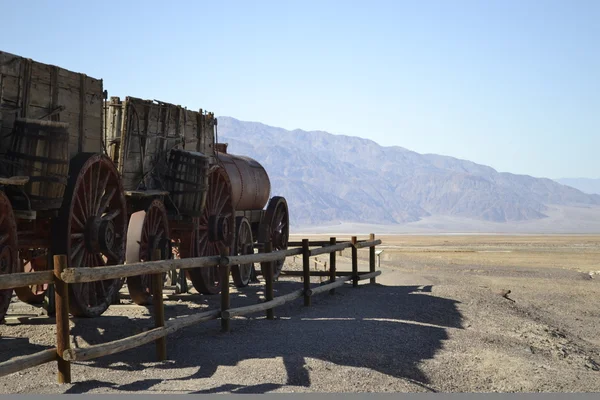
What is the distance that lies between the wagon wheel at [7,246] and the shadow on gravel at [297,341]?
1.20 m

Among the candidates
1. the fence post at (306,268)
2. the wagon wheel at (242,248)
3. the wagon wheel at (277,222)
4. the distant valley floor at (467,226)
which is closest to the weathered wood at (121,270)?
the fence post at (306,268)

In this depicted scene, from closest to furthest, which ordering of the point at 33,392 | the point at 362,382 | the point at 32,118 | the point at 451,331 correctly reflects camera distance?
the point at 33,392 → the point at 362,382 → the point at 32,118 → the point at 451,331

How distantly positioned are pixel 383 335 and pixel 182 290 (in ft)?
18.8

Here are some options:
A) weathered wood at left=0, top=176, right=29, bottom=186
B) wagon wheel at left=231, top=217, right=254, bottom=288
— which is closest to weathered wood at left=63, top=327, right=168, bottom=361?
weathered wood at left=0, top=176, right=29, bottom=186

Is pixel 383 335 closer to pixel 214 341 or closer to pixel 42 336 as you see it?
pixel 214 341

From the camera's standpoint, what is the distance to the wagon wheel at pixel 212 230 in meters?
14.8

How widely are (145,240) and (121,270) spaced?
13.1 ft

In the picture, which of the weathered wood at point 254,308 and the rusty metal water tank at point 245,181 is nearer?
the weathered wood at point 254,308

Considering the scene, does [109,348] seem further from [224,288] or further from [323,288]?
[323,288]

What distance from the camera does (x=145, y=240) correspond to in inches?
490

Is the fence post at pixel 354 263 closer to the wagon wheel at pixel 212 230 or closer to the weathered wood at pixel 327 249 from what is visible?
the weathered wood at pixel 327 249

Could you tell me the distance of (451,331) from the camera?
11.7m


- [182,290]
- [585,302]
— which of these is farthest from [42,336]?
[585,302]

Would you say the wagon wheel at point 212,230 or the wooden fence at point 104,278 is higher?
the wagon wheel at point 212,230
